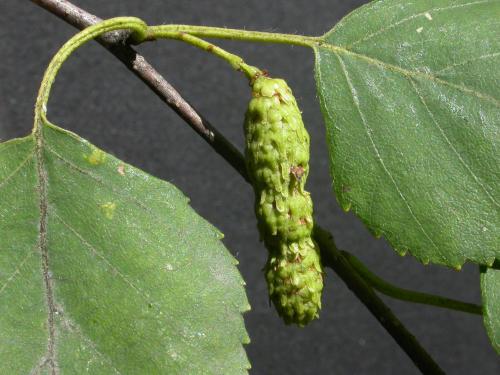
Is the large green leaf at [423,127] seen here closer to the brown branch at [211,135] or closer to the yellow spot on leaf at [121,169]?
the brown branch at [211,135]

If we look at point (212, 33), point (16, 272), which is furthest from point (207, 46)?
point (16, 272)

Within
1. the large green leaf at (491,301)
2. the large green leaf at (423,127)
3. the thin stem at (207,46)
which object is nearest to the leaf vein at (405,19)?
the large green leaf at (423,127)

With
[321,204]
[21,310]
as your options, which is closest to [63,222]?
[21,310]

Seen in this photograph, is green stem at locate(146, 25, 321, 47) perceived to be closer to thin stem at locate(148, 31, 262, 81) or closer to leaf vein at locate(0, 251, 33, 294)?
thin stem at locate(148, 31, 262, 81)

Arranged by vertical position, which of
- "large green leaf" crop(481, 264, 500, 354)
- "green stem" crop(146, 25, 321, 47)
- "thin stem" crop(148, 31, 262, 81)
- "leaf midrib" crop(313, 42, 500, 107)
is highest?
"green stem" crop(146, 25, 321, 47)

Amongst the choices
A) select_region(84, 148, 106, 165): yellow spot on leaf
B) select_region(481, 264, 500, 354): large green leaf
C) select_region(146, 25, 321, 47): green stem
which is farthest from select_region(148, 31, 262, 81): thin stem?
select_region(481, 264, 500, 354): large green leaf

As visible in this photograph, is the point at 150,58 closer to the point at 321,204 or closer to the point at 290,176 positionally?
the point at 321,204

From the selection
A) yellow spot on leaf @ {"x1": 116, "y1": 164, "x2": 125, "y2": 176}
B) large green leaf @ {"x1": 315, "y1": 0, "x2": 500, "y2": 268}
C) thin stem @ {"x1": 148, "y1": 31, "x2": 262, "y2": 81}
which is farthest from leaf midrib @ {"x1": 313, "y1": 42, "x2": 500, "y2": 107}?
yellow spot on leaf @ {"x1": 116, "y1": 164, "x2": 125, "y2": 176}

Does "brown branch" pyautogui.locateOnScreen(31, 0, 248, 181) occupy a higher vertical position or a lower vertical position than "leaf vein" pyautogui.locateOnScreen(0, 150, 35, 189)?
higher

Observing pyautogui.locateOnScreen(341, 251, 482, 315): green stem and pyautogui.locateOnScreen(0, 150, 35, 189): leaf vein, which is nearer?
pyautogui.locateOnScreen(0, 150, 35, 189): leaf vein
